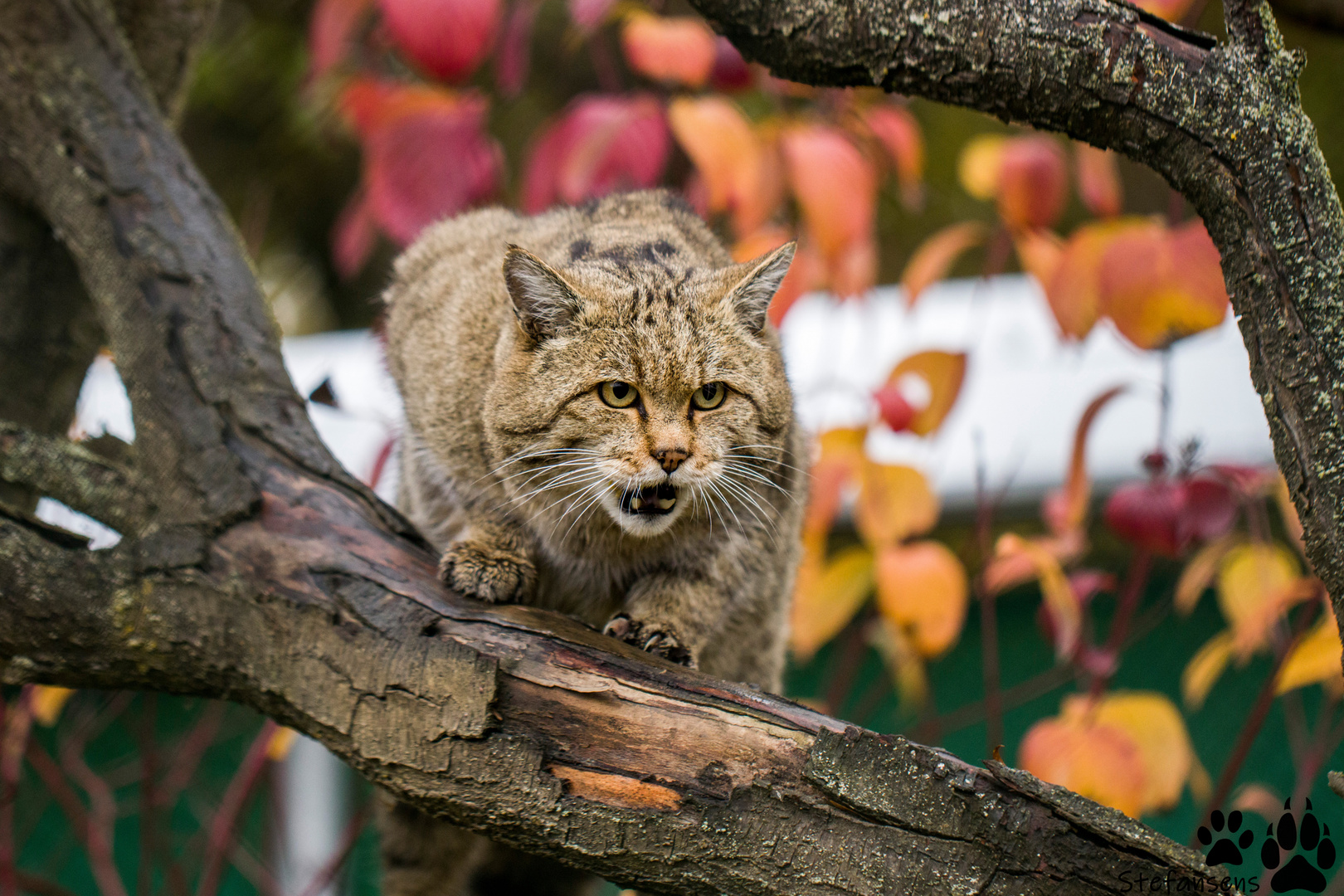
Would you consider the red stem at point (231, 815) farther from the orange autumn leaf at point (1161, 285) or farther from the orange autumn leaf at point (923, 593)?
the orange autumn leaf at point (1161, 285)

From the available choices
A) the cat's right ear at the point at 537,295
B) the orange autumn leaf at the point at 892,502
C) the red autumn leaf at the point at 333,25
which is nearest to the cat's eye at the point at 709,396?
the cat's right ear at the point at 537,295

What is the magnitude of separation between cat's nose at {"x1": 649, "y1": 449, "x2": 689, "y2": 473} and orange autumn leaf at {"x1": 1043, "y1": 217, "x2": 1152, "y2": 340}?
1.05 metres

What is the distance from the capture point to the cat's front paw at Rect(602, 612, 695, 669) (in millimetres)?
2037

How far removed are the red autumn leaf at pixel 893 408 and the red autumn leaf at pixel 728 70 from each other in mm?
879

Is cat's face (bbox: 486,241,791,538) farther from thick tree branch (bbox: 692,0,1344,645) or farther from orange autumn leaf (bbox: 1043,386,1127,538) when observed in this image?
orange autumn leaf (bbox: 1043,386,1127,538)

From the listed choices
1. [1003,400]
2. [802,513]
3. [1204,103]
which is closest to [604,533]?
[802,513]

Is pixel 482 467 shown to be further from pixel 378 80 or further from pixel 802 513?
pixel 378 80

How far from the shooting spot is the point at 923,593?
2.51m

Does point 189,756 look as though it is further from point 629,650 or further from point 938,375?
point 938,375

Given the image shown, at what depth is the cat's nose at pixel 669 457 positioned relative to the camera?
6.21 feet

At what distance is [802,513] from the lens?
257 cm

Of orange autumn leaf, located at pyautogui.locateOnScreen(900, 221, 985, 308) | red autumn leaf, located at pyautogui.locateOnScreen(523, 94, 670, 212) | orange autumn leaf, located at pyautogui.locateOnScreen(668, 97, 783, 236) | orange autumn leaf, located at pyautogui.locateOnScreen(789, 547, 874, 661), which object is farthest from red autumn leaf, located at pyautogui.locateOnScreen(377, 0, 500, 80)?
orange autumn leaf, located at pyautogui.locateOnScreen(789, 547, 874, 661)

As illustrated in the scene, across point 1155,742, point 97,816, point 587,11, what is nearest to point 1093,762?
point 1155,742

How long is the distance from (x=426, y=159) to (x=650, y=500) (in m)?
1.13
